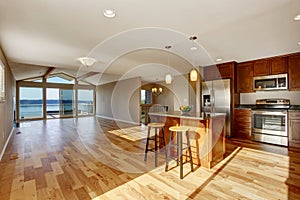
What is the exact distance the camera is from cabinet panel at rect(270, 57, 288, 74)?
4.26 meters

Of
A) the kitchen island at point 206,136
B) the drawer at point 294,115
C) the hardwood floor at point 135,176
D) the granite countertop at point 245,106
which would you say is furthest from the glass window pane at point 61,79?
the drawer at point 294,115

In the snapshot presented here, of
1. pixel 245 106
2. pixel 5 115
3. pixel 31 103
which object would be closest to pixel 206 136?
pixel 245 106

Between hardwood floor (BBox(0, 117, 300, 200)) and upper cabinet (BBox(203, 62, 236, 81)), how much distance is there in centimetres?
243

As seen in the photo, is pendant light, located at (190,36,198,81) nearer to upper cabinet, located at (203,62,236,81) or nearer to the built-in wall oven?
upper cabinet, located at (203,62,236,81)

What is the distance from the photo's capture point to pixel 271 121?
14.0ft

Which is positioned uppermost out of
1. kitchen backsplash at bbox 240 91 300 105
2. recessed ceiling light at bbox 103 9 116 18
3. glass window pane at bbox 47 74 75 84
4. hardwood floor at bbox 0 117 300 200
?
glass window pane at bbox 47 74 75 84

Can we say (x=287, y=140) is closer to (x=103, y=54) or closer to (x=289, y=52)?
(x=289, y=52)

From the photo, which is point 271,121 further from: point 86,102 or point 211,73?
point 86,102

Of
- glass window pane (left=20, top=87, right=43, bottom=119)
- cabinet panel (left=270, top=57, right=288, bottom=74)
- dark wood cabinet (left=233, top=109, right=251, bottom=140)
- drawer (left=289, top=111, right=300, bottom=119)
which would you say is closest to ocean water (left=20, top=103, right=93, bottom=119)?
glass window pane (left=20, top=87, right=43, bottom=119)

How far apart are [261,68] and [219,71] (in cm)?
117

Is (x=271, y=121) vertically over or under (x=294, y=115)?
under

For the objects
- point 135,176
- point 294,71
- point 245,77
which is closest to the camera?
point 135,176

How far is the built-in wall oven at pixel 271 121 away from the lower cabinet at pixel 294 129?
0.31 ft

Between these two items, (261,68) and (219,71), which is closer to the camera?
(261,68)
